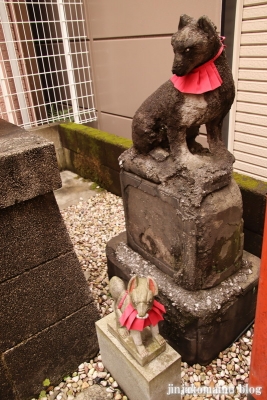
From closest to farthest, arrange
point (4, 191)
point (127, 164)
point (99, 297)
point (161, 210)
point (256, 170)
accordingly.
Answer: point (4, 191) < point (161, 210) < point (127, 164) < point (99, 297) < point (256, 170)

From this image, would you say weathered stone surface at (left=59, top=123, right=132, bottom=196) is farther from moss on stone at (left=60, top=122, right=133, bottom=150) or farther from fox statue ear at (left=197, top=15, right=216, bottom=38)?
fox statue ear at (left=197, top=15, right=216, bottom=38)

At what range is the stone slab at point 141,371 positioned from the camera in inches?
78.7

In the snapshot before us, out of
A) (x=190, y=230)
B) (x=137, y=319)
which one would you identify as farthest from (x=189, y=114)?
(x=137, y=319)

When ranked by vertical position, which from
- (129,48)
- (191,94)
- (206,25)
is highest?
(206,25)

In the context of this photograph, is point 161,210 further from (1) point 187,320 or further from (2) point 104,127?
(2) point 104,127

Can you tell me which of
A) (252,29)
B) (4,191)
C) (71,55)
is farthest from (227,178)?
(71,55)

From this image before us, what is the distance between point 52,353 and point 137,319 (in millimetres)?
883

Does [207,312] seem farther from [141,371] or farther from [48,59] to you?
[48,59]

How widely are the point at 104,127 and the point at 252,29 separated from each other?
325 cm

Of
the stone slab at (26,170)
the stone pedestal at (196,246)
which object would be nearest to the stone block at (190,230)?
the stone pedestal at (196,246)

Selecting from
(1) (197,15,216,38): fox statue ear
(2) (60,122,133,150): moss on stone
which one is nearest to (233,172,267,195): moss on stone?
(1) (197,15,216,38): fox statue ear

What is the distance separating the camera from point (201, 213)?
7.23 feet

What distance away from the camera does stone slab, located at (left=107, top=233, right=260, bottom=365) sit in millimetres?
2361

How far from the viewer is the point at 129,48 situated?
→ 4.90 metres
